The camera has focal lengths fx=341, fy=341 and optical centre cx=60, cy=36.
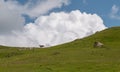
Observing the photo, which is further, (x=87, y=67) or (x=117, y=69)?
(x=87, y=67)

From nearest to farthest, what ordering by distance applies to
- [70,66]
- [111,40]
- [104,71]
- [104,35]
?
[104,71] < [70,66] < [111,40] < [104,35]

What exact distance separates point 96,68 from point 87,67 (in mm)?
2306

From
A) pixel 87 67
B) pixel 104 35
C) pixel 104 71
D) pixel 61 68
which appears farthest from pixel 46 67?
pixel 104 35

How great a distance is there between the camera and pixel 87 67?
181 feet

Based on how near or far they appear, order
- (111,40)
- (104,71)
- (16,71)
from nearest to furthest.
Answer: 1. (104,71)
2. (16,71)
3. (111,40)

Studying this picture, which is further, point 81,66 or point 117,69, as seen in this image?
point 81,66

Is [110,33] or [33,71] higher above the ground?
[110,33]

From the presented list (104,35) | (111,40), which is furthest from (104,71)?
(104,35)

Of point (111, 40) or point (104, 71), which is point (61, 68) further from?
point (111, 40)

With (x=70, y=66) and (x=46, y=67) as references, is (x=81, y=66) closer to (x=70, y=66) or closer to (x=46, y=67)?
(x=70, y=66)

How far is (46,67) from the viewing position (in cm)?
5675

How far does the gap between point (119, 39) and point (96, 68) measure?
64.9 meters

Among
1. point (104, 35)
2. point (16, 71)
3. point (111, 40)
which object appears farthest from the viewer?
point (104, 35)

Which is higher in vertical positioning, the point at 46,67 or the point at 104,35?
the point at 104,35
